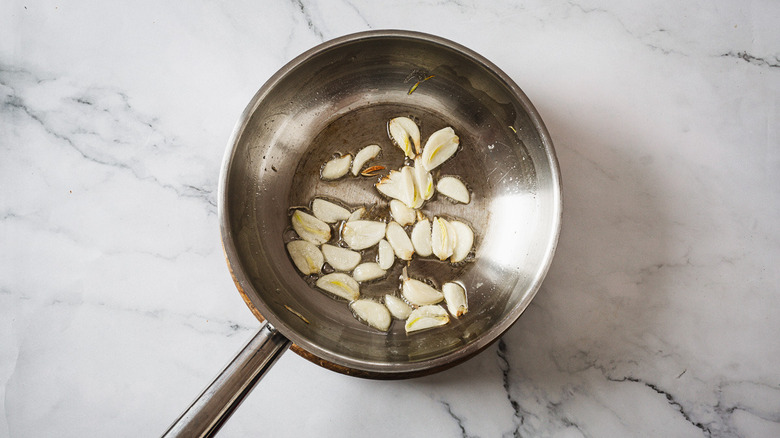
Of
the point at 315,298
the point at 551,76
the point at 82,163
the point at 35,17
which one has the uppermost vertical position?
the point at 35,17

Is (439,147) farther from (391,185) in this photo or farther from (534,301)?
(534,301)

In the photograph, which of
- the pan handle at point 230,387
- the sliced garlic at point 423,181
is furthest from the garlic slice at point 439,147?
the pan handle at point 230,387

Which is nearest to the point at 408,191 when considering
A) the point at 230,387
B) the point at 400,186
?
the point at 400,186

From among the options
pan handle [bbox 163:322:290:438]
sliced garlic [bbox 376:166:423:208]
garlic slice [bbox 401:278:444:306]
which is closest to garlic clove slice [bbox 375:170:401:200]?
sliced garlic [bbox 376:166:423:208]

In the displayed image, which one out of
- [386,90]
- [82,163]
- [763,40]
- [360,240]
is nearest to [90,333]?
[82,163]

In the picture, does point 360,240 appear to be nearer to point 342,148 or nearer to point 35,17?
point 342,148

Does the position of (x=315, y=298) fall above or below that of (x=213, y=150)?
below

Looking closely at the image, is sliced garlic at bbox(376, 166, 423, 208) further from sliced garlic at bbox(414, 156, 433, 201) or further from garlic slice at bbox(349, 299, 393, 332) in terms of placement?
garlic slice at bbox(349, 299, 393, 332)
